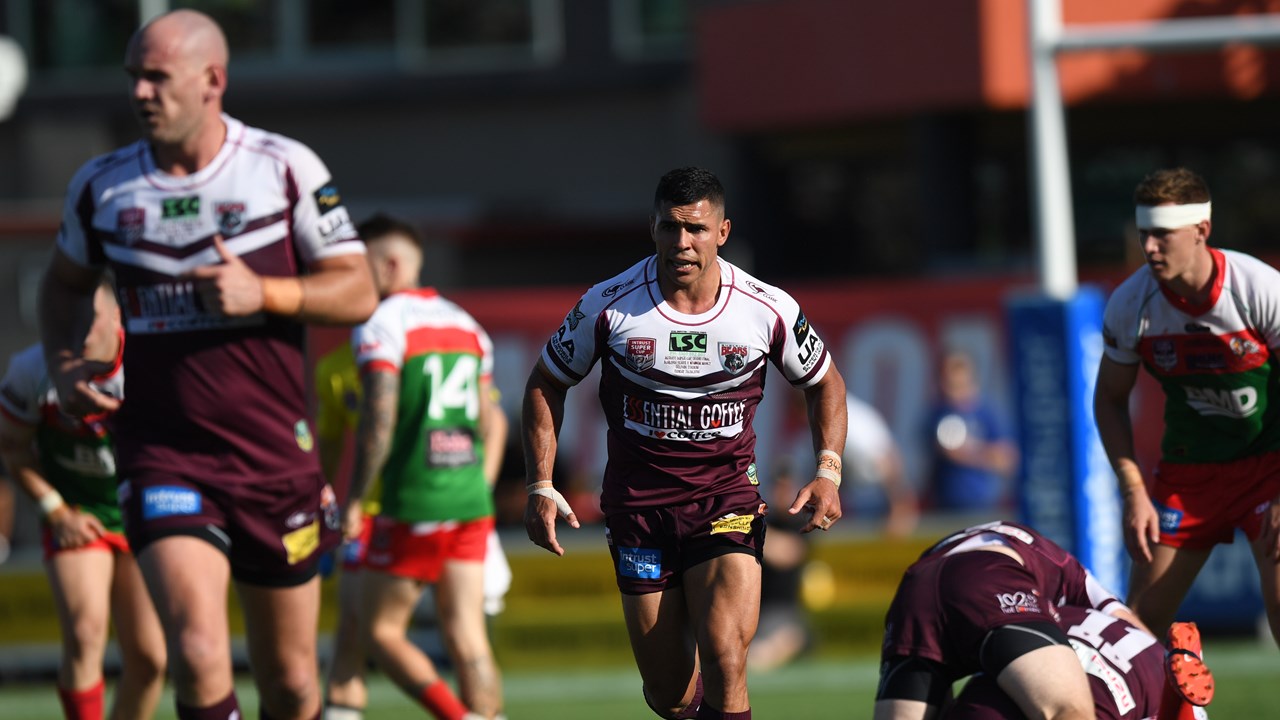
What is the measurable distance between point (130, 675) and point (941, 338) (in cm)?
916

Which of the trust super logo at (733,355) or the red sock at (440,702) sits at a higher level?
the trust super logo at (733,355)

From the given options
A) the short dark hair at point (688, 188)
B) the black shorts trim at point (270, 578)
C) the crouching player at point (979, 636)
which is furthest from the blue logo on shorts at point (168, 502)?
the crouching player at point (979, 636)

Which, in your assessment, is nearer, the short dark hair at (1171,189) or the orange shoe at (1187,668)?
the orange shoe at (1187,668)

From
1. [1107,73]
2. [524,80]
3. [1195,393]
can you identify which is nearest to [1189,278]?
[1195,393]

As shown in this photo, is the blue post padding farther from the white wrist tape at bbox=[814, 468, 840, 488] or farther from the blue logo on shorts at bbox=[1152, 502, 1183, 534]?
the white wrist tape at bbox=[814, 468, 840, 488]

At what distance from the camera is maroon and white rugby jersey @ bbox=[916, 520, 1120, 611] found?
675 cm

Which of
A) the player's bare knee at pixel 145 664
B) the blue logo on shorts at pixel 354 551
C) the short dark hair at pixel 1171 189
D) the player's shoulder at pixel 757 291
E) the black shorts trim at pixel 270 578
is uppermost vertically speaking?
the short dark hair at pixel 1171 189

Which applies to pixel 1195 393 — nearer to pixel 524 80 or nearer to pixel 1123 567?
pixel 1123 567

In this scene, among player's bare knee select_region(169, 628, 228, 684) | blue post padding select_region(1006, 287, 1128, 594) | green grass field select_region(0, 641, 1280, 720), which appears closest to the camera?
player's bare knee select_region(169, 628, 228, 684)

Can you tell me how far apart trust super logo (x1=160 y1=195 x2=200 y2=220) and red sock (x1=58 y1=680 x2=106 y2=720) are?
2679 millimetres

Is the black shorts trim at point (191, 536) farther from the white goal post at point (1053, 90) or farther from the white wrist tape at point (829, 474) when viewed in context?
the white goal post at point (1053, 90)

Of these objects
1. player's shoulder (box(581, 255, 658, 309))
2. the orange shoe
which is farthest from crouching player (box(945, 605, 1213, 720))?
player's shoulder (box(581, 255, 658, 309))

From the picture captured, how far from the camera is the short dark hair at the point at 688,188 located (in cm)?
623

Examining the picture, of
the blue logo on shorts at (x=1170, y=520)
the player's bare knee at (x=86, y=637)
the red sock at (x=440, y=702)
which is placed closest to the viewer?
the blue logo on shorts at (x=1170, y=520)
